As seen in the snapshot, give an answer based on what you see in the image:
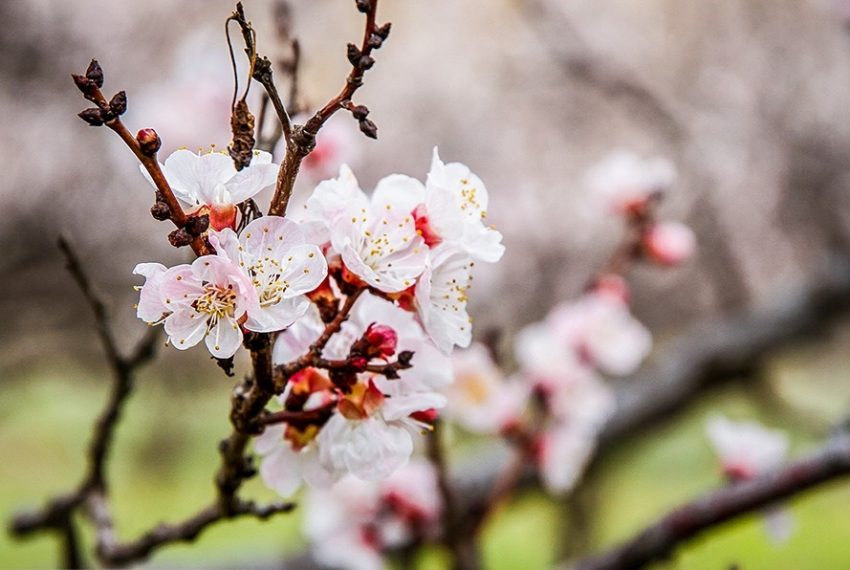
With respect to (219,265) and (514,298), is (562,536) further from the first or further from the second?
(219,265)

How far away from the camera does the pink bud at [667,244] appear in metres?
1.04

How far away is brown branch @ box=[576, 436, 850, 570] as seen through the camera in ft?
2.50

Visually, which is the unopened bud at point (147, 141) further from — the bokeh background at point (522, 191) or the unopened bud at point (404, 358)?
the bokeh background at point (522, 191)

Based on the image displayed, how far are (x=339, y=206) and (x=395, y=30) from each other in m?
3.00

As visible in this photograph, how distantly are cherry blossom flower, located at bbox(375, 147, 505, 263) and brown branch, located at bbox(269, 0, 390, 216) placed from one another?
6 centimetres

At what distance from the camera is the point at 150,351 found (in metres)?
0.67

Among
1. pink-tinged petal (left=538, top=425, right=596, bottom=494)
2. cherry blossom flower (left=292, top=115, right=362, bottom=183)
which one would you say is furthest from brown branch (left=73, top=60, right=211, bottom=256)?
pink-tinged petal (left=538, top=425, right=596, bottom=494)

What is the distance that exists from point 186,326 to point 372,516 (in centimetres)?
71

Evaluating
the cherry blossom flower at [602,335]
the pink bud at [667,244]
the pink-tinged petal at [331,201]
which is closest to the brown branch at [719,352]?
the cherry blossom flower at [602,335]

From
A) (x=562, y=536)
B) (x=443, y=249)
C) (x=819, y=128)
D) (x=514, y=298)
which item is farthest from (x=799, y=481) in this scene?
(x=514, y=298)

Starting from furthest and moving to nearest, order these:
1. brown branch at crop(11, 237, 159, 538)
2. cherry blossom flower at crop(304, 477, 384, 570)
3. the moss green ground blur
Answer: the moss green ground blur → cherry blossom flower at crop(304, 477, 384, 570) → brown branch at crop(11, 237, 159, 538)

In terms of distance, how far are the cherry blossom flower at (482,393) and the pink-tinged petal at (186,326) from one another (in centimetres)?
73

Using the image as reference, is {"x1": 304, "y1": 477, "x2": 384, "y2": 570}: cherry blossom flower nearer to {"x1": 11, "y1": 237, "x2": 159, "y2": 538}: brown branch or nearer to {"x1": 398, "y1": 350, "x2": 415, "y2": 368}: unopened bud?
{"x1": 11, "y1": 237, "x2": 159, "y2": 538}: brown branch

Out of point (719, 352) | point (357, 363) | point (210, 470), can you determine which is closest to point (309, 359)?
point (357, 363)
